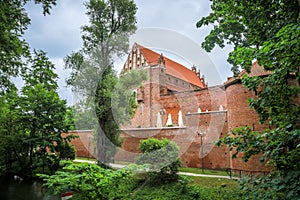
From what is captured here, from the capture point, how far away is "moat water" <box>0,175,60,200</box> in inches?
382

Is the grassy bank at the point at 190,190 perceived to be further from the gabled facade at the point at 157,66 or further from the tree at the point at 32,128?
the gabled facade at the point at 157,66

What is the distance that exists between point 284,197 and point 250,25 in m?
3.09

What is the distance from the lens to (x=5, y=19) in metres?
5.90

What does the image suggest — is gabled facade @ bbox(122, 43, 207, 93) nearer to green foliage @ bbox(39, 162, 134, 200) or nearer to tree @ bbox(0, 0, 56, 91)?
tree @ bbox(0, 0, 56, 91)

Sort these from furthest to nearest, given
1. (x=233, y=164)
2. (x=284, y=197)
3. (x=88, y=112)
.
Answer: (x=88, y=112) → (x=233, y=164) → (x=284, y=197)

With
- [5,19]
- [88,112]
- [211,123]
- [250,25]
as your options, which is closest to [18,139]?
[88,112]

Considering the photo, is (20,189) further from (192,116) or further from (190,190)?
(192,116)

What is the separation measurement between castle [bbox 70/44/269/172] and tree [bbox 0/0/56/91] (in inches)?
316

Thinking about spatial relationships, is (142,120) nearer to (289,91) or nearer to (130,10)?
(130,10)

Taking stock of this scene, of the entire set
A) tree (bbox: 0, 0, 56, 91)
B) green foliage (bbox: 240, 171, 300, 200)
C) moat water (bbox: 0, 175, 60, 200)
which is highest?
tree (bbox: 0, 0, 56, 91)

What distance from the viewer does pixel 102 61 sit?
12.7 m

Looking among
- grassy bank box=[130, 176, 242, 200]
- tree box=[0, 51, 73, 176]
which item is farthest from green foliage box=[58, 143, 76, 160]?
grassy bank box=[130, 176, 242, 200]

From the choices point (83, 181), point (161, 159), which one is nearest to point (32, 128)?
point (161, 159)

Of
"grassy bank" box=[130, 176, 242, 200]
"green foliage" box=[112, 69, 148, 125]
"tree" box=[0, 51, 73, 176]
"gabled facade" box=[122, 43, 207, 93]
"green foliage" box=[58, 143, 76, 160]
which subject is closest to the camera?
"grassy bank" box=[130, 176, 242, 200]
